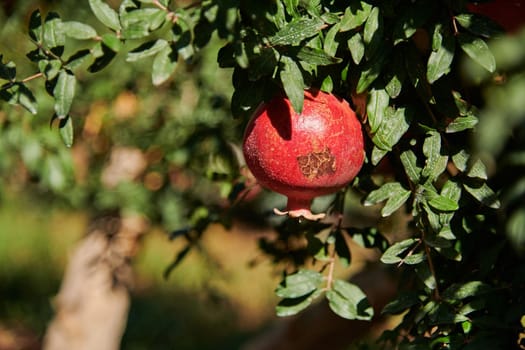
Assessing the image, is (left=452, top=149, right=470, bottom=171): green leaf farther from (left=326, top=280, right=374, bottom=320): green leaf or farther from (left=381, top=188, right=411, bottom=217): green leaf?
(left=326, top=280, right=374, bottom=320): green leaf

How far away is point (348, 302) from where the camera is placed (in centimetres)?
96

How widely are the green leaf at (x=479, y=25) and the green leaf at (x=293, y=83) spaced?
180 mm

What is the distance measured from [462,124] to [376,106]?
0.09 metres

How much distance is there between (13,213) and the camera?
5.68 m

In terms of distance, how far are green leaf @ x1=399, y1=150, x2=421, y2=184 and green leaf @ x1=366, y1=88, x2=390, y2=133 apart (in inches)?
2.4

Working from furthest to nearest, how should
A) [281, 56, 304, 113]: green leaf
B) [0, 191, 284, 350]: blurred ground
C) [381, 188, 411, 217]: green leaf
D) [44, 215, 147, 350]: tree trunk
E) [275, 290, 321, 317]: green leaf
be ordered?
[0, 191, 284, 350]: blurred ground, [44, 215, 147, 350]: tree trunk, [275, 290, 321, 317]: green leaf, [381, 188, 411, 217]: green leaf, [281, 56, 304, 113]: green leaf

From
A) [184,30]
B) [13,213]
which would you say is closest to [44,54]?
[184,30]

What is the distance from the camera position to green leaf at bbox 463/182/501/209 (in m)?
0.81

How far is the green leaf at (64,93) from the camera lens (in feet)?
2.72

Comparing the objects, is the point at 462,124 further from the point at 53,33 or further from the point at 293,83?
the point at 53,33

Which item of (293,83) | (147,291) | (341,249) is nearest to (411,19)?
(293,83)

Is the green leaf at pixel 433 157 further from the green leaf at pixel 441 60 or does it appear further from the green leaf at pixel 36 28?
the green leaf at pixel 36 28

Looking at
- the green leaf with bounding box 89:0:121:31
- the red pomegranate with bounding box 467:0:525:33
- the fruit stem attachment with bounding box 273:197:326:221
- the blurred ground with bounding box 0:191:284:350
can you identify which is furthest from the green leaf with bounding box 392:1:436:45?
the blurred ground with bounding box 0:191:284:350

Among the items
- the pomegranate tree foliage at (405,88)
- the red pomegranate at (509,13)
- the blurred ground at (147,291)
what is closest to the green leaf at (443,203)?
the pomegranate tree foliage at (405,88)
